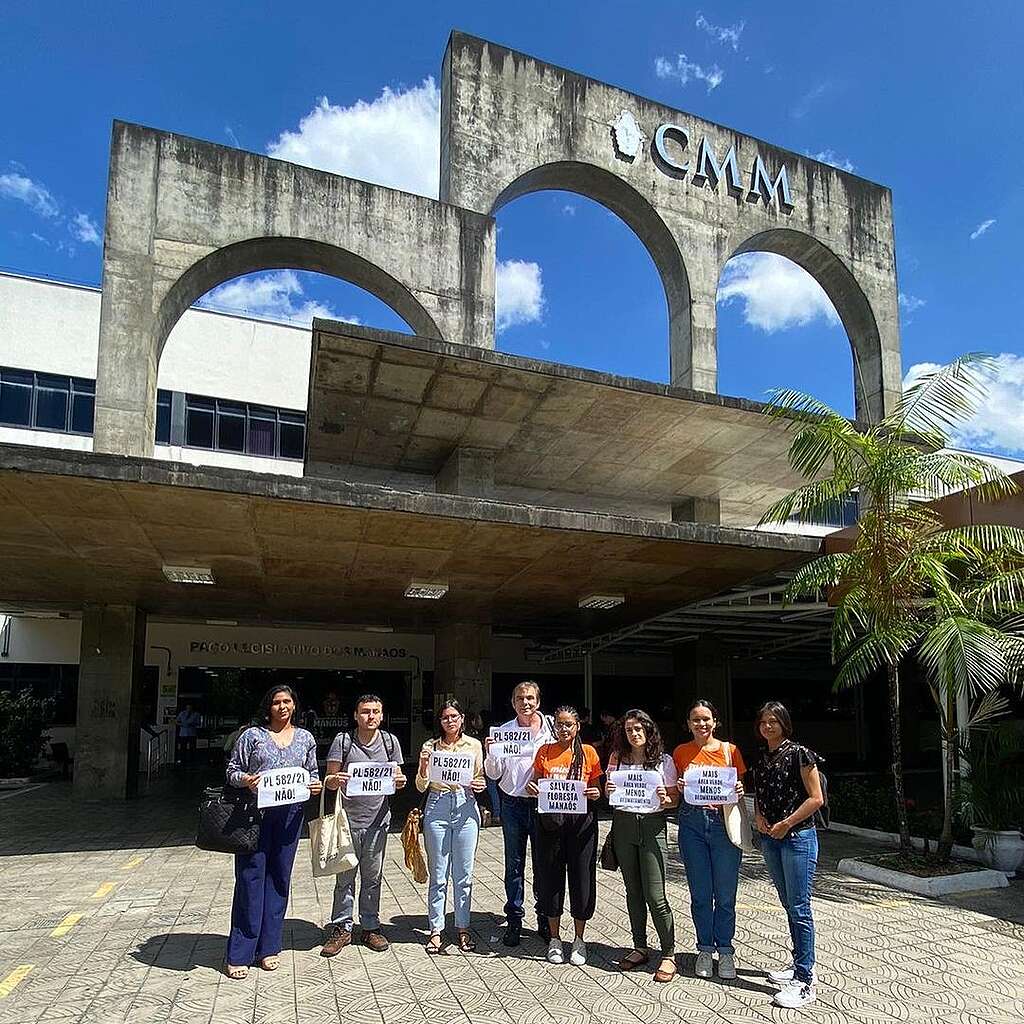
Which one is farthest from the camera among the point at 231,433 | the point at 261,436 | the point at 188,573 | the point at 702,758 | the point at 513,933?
the point at 261,436

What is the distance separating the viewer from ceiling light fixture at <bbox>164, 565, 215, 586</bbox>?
39.2ft

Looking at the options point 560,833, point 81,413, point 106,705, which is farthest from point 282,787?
point 81,413

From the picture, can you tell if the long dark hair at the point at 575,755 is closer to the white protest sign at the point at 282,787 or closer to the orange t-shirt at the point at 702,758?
the orange t-shirt at the point at 702,758

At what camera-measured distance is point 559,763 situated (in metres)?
5.88

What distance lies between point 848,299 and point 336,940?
17606 millimetres

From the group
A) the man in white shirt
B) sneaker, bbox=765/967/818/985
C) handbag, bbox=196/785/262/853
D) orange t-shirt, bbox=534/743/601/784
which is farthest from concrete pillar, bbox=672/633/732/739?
handbag, bbox=196/785/262/853

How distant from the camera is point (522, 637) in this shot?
25109 mm

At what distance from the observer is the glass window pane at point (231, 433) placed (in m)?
25.6

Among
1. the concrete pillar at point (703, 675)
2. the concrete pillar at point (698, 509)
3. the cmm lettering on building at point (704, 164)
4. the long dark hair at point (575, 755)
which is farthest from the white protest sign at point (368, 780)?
the concrete pillar at point (703, 675)

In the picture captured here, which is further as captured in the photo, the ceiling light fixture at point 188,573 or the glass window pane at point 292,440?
the glass window pane at point 292,440

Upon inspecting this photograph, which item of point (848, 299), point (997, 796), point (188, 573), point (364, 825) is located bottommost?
point (997, 796)

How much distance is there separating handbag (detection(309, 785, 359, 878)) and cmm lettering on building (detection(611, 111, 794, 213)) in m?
14.8

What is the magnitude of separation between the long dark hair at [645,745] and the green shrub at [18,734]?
687 inches

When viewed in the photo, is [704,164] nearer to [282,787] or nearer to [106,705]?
[106,705]
